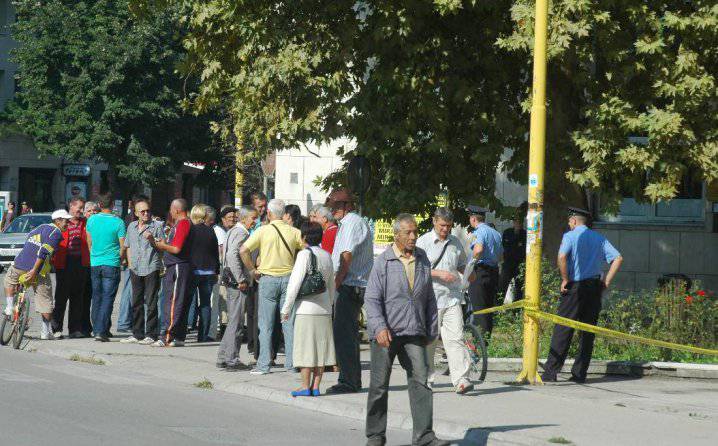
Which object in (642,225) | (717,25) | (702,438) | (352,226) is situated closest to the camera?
(702,438)

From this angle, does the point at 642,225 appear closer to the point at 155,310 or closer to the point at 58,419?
the point at 155,310

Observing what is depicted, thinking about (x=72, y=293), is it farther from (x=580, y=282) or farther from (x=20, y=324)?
(x=580, y=282)

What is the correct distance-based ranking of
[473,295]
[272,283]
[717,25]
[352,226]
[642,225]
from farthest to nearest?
[642,225], [473,295], [717,25], [272,283], [352,226]

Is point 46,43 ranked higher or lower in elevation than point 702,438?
higher

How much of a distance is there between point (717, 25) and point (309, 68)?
16.9ft

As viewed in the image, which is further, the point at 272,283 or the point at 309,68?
the point at 309,68

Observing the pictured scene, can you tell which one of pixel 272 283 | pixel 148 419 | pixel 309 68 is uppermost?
pixel 309 68

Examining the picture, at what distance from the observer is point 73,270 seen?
688 inches

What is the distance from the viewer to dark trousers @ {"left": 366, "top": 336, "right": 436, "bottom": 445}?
30.9 feet

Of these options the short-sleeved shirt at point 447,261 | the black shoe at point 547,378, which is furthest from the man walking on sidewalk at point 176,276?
the black shoe at point 547,378

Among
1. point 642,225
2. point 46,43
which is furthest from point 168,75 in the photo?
point 642,225

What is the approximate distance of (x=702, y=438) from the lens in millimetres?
10148

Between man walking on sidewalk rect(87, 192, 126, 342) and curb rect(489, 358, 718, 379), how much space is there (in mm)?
5248

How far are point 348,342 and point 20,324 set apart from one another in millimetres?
5632
